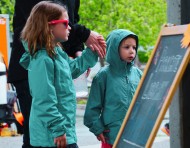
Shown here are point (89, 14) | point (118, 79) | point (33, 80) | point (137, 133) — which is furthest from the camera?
point (89, 14)

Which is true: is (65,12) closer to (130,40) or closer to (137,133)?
(130,40)

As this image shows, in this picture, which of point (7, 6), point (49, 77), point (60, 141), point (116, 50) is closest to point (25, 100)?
point (49, 77)

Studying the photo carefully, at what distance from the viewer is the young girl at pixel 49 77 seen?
482 centimetres

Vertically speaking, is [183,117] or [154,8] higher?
[183,117]

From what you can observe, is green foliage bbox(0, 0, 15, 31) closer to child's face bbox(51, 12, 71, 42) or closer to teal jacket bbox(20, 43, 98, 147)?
child's face bbox(51, 12, 71, 42)

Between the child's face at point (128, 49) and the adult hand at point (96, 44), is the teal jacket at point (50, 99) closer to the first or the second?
the adult hand at point (96, 44)

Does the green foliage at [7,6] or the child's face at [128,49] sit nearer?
the child's face at [128,49]

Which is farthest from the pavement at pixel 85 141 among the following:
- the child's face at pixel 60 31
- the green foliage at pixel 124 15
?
the green foliage at pixel 124 15

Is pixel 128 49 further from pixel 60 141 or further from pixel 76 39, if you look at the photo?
pixel 60 141

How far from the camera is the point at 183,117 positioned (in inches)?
202

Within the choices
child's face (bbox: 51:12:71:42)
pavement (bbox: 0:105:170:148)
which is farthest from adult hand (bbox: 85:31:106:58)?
pavement (bbox: 0:105:170:148)

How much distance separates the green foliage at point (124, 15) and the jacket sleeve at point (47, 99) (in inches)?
828

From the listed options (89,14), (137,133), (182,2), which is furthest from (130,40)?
(89,14)

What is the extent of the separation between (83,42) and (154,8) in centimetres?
2264
